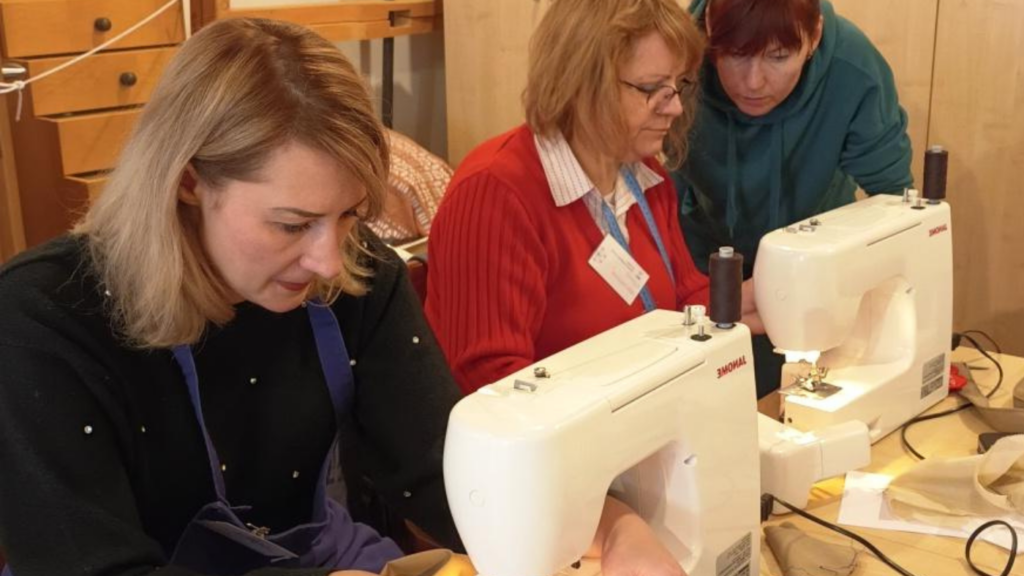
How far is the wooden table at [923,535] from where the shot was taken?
1357mm

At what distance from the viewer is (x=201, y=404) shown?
1.34m

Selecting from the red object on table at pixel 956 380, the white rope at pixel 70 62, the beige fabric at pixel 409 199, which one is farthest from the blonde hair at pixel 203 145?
the beige fabric at pixel 409 199

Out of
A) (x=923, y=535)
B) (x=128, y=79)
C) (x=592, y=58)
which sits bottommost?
(x=923, y=535)

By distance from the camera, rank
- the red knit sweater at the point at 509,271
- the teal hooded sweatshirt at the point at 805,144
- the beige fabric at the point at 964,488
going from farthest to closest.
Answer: the teal hooded sweatshirt at the point at 805,144, the red knit sweater at the point at 509,271, the beige fabric at the point at 964,488

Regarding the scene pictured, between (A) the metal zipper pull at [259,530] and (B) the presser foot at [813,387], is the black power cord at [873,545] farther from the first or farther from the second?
(A) the metal zipper pull at [259,530]

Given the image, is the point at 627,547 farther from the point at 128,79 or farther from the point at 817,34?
the point at 128,79

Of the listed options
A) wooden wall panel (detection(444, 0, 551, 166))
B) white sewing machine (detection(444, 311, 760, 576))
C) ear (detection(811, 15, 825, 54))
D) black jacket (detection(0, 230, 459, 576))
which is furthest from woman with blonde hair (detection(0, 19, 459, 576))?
wooden wall panel (detection(444, 0, 551, 166))

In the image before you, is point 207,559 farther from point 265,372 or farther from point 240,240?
point 240,240

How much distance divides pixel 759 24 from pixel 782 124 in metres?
0.27

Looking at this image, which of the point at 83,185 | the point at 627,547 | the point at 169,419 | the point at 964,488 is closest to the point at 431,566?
the point at 627,547

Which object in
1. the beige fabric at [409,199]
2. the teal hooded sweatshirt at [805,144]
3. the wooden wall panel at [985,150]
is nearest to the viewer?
the teal hooded sweatshirt at [805,144]

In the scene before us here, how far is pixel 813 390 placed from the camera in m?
1.66

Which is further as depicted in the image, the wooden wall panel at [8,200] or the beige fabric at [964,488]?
the wooden wall panel at [8,200]

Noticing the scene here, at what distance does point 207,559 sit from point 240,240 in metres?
0.38
